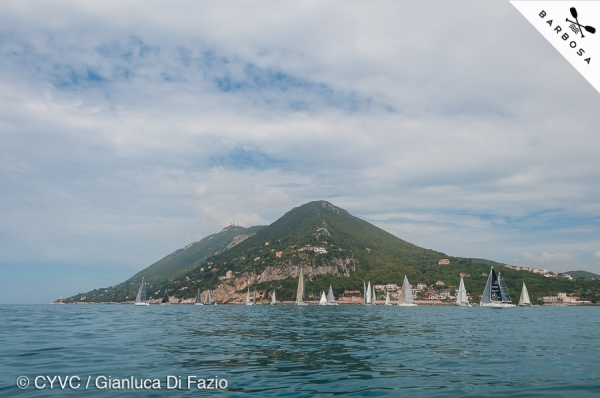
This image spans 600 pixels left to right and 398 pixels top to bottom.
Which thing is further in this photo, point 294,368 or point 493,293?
point 493,293

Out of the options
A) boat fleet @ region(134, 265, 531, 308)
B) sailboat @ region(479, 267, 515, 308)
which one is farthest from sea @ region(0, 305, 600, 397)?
boat fleet @ region(134, 265, 531, 308)

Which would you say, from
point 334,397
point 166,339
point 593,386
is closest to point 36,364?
point 166,339

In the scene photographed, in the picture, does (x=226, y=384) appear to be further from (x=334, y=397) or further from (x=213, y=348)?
(x=213, y=348)

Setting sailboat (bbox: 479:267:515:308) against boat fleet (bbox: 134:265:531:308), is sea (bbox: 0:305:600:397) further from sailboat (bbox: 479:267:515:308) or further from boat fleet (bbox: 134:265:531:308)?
boat fleet (bbox: 134:265:531:308)

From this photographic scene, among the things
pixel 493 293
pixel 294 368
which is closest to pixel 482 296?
pixel 493 293

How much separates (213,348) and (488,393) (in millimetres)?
18133

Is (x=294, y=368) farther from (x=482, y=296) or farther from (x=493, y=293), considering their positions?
(x=482, y=296)

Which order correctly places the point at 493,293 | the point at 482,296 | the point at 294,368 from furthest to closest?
the point at 482,296, the point at 493,293, the point at 294,368

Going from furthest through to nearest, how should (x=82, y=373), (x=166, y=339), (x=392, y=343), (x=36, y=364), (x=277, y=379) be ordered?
(x=166, y=339)
(x=392, y=343)
(x=36, y=364)
(x=82, y=373)
(x=277, y=379)

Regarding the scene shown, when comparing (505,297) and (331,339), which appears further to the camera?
(505,297)

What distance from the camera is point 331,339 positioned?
32031 millimetres

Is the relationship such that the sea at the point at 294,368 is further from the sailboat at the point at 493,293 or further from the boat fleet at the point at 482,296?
the boat fleet at the point at 482,296

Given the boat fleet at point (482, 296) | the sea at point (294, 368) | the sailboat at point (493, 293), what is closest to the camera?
the sea at point (294, 368)

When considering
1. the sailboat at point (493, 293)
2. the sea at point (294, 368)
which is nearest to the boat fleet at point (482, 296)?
the sailboat at point (493, 293)
